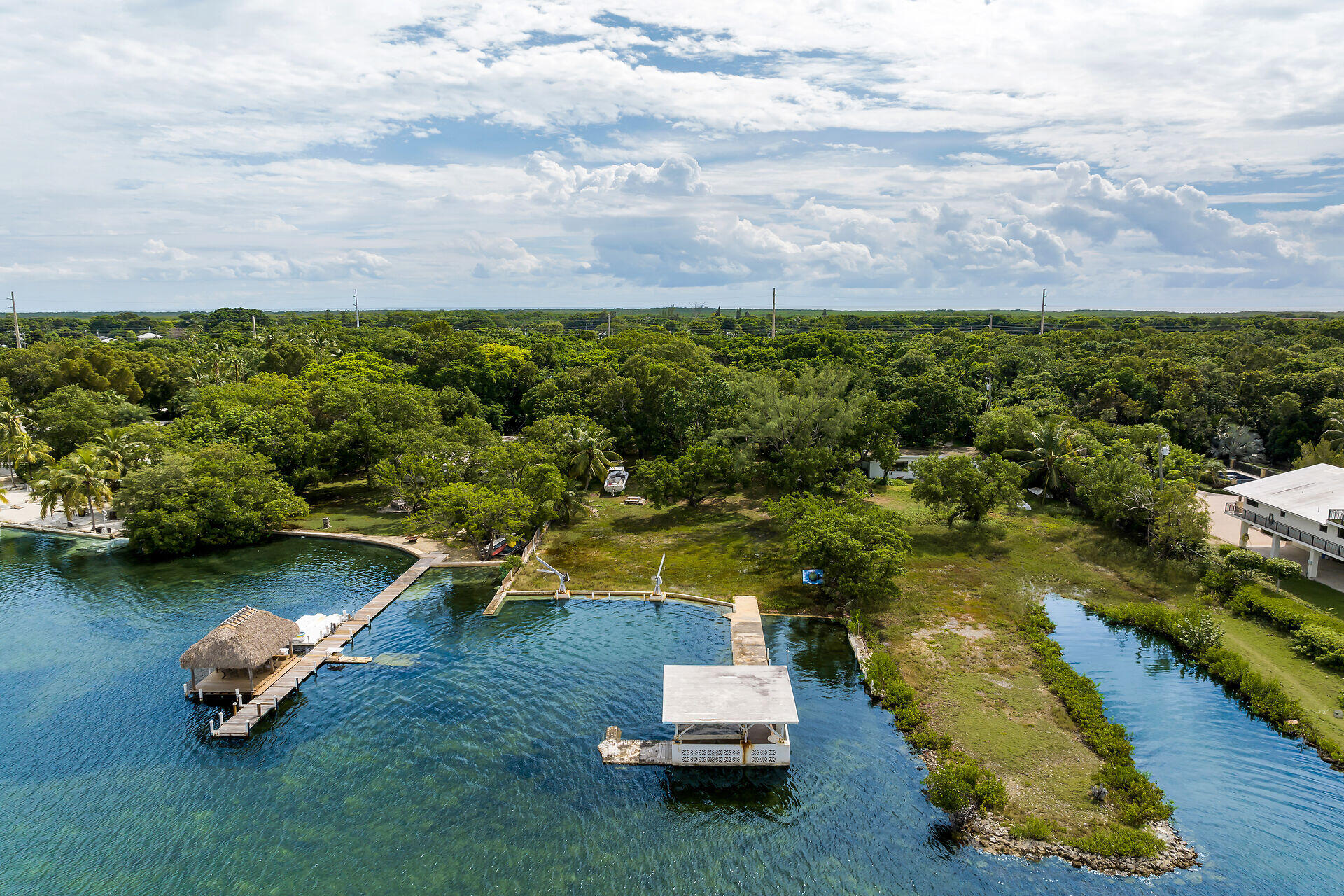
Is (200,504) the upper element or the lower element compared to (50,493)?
upper

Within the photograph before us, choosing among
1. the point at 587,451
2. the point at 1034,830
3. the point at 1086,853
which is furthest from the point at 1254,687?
the point at 587,451

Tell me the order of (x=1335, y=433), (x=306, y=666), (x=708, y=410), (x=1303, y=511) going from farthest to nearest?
1. (x=708, y=410)
2. (x=1335, y=433)
3. (x=1303, y=511)
4. (x=306, y=666)

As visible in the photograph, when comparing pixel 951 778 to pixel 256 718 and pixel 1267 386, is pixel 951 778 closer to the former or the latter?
pixel 256 718

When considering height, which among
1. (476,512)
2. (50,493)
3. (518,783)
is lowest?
(518,783)

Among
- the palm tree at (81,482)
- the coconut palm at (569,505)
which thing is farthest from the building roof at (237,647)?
the palm tree at (81,482)

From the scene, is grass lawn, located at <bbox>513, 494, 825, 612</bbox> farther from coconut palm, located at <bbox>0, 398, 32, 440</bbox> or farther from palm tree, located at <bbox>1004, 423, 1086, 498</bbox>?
coconut palm, located at <bbox>0, 398, 32, 440</bbox>

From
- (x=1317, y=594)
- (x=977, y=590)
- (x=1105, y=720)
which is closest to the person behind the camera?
(x=1105, y=720)

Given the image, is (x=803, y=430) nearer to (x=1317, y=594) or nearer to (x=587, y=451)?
(x=587, y=451)

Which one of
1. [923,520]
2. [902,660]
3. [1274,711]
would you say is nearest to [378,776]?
[902,660]
